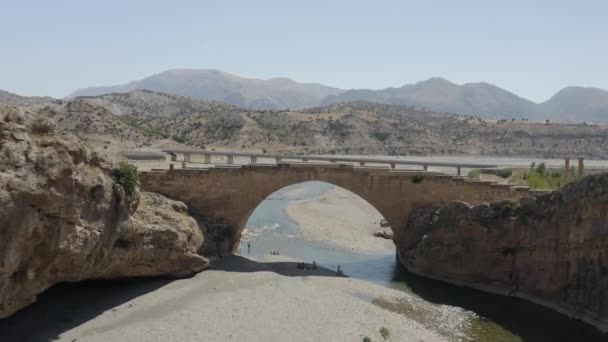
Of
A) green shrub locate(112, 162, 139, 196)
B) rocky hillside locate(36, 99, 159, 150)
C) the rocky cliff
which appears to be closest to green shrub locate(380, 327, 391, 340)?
the rocky cliff

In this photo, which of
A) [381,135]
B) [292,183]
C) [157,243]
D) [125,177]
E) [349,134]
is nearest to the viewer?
[125,177]

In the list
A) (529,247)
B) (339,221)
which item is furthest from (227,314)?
(339,221)

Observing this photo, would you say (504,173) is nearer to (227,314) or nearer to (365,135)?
(227,314)

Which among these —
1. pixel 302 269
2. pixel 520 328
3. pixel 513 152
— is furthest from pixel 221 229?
pixel 513 152

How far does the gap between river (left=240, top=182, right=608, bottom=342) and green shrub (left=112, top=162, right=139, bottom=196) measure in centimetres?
1310

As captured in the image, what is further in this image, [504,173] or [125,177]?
[504,173]

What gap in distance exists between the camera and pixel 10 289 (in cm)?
2125

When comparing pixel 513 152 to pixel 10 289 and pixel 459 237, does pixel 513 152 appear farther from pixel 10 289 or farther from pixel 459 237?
pixel 10 289

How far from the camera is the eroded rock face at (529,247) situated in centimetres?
2861

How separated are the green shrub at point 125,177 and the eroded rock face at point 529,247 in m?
18.3

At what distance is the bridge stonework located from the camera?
36.6 metres

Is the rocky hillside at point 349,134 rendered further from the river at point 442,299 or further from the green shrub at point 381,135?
the river at point 442,299

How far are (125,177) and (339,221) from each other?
28809mm

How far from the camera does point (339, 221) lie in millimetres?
53500
